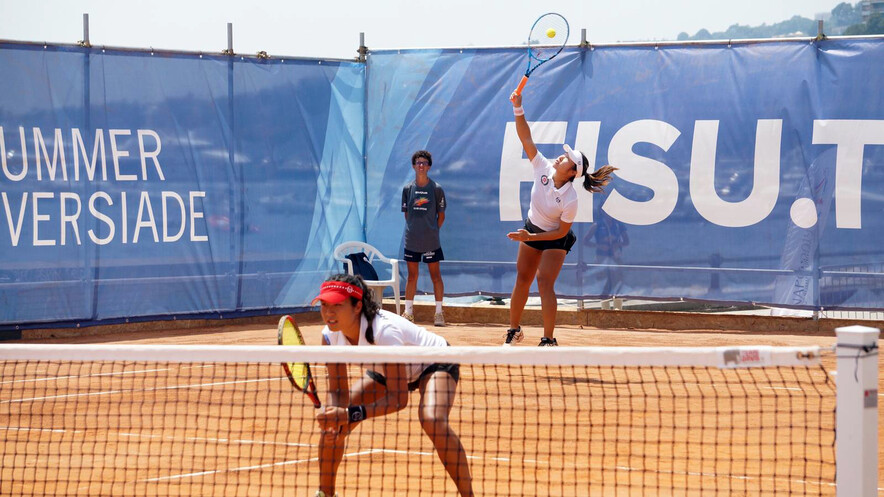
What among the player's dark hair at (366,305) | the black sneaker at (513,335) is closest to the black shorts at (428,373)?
the player's dark hair at (366,305)

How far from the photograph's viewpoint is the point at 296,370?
16.7 feet

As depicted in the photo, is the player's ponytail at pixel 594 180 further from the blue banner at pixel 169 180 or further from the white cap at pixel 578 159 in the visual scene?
the blue banner at pixel 169 180

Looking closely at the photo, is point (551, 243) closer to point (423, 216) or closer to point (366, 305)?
point (423, 216)

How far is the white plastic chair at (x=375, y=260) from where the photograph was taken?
11852 millimetres

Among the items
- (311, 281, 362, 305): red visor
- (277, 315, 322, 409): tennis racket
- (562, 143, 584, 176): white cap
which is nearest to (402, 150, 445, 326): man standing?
(562, 143, 584, 176): white cap

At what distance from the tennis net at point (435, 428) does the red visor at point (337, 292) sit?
1.22ft

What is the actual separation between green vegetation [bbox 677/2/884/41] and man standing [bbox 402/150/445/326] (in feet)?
49.1

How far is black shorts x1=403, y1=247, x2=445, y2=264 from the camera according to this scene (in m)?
11.6

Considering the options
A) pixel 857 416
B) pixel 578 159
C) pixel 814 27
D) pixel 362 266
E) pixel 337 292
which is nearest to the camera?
pixel 857 416

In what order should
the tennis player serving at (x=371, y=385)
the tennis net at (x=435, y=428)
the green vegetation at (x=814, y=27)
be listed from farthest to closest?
the green vegetation at (x=814, y=27) → the tennis player serving at (x=371, y=385) → the tennis net at (x=435, y=428)

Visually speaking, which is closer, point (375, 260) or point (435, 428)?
point (435, 428)

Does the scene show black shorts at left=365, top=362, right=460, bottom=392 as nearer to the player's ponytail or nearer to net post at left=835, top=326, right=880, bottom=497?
net post at left=835, top=326, right=880, bottom=497

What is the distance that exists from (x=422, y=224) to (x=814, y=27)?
5954 cm

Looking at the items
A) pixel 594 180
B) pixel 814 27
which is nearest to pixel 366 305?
pixel 594 180
